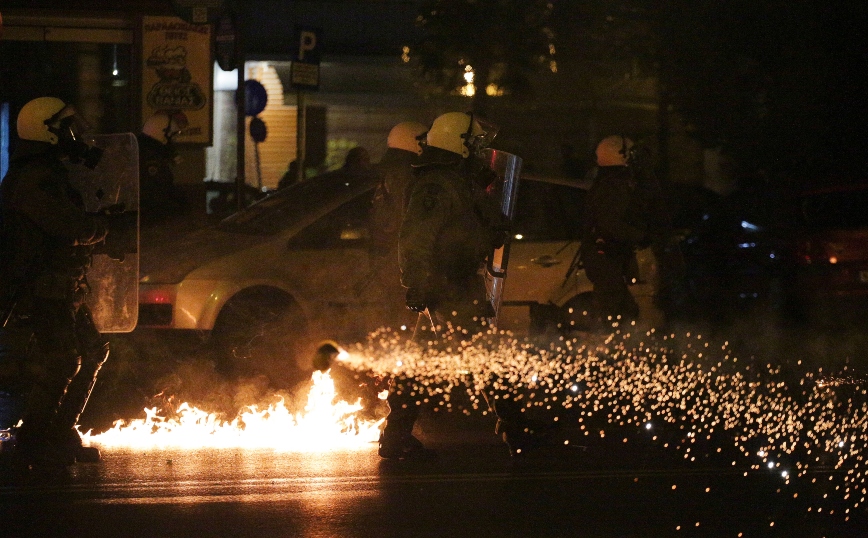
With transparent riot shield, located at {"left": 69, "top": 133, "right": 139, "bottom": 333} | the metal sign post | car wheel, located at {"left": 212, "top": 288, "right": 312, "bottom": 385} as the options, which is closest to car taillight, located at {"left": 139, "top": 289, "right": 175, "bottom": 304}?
car wheel, located at {"left": 212, "top": 288, "right": 312, "bottom": 385}

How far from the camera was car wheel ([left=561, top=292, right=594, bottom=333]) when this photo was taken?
8.89m

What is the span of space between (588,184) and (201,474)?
4.44 meters

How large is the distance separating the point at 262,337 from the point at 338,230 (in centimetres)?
90

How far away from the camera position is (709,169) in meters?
23.8

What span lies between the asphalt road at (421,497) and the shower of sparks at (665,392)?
0.31m

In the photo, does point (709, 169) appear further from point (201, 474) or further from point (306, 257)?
point (201, 474)

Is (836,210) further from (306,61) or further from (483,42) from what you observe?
(306,61)

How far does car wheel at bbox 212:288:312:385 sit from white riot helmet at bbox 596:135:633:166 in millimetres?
2323

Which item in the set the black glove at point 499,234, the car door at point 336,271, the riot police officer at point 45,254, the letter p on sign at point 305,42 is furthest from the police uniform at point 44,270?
the letter p on sign at point 305,42

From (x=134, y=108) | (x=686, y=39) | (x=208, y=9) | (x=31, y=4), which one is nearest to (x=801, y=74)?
(x=686, y=39)

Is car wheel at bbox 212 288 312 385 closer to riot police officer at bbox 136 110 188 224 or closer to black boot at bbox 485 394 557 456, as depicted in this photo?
riot police officer at bbox 136 110 188 224

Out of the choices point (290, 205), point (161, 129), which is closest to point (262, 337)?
point (290, 205)

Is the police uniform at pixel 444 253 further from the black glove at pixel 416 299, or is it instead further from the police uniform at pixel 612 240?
the police uniform at pixel 612 240

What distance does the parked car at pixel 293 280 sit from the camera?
26.0 ft
